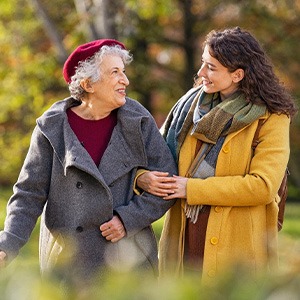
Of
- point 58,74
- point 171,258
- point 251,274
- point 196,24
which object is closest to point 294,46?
point 196,24

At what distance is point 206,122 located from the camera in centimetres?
436

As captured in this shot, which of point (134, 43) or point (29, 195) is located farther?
point (134, 43)

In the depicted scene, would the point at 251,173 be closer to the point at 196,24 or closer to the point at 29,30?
the point at 29,30

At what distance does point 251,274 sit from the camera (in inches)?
91.5

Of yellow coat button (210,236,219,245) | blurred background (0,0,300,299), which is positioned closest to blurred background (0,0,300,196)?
blurred background (0,0,300,299)

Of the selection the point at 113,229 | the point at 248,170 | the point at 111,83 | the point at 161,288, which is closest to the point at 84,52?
the point at 111,83

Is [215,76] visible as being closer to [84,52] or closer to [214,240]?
[84,52]

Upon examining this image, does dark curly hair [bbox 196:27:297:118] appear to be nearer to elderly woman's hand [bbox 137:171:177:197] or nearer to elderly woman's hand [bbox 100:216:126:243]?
elderly woman's hand [bbox 137:171:177:197]

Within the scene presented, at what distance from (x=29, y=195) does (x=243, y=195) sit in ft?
3.16

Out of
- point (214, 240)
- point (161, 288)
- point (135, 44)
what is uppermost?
point (161, 288)

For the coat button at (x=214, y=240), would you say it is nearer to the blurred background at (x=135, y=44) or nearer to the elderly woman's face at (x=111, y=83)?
the elderly woman's face at (x=111, y=83)

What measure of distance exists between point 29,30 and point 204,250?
42.3 ft

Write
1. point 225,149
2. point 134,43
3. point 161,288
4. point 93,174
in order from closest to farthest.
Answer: point 161,288 → point 93,174 → point 225,149 → point 134,43

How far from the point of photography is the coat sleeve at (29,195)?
437 centimetres
